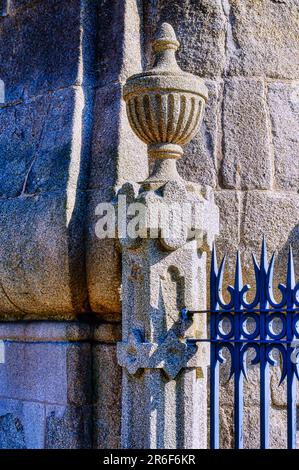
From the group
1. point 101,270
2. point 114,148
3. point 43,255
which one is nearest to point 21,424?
point 43,255

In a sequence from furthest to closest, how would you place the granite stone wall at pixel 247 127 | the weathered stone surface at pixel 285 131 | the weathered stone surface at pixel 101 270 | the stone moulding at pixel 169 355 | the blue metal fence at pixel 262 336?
the weathered stone surface at pixel 285 131 < the granite stone wall at pixel 247 127 < the weathered stone surface at pixel 101 270 < the stone moulding at pixel 169 355 < the blue metal fence at pixel 262 336

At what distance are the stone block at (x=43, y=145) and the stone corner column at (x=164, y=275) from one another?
0.81 m

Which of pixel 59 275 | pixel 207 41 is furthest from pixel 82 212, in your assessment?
pixel 207 41

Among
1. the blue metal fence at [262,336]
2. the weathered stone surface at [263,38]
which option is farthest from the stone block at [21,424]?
the weathered stone surface at [263,38]

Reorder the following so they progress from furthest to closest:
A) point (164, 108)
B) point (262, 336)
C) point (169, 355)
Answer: point (164, 108)
point (169, 355)
point (262, 336)

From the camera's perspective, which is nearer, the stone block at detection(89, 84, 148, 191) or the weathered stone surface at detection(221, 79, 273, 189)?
the stone block at detection(89, 84, 148, 191)

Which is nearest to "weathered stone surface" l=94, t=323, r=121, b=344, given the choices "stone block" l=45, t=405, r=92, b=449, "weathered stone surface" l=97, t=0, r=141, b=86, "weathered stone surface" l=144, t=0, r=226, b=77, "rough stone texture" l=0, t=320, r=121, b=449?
"rough stone texture" l=0, t=320, r=121, b=449

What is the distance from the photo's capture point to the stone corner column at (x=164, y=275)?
4.29 metres

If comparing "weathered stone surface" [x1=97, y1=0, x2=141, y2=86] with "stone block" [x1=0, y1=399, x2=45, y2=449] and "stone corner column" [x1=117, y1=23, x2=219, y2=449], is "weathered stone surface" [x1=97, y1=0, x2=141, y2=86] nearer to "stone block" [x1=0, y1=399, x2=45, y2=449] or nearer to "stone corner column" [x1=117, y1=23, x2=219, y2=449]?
"stone corner column" [x1=117, y1=23, x2=219, y2=449]

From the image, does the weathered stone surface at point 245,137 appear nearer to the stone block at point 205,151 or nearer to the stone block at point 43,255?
the stone block at point 205,151

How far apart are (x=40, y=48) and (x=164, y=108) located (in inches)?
66.7

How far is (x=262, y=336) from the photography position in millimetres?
4004

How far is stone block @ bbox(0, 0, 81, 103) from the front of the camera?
5543mm

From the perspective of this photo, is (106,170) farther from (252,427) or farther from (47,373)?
(252,427)
